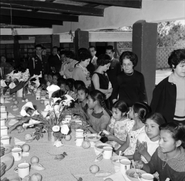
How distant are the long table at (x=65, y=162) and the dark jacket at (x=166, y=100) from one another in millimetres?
914

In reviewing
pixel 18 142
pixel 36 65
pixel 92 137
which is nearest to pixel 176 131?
pixel 92 137

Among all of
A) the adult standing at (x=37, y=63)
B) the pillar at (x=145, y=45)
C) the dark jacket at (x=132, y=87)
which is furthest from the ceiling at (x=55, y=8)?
the dark jacket at (x=132, y=87)

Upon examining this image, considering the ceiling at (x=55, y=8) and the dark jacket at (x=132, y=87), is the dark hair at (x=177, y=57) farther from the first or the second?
the ceiling at (x=55, y=8)

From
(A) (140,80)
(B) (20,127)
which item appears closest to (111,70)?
(A) (140,80)

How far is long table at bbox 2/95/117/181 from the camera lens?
1.62 metres

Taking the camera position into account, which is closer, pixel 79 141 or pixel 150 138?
pixel 79 141

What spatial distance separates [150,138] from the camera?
2277 millimetres

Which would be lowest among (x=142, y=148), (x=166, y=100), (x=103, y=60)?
(x=142, y=148)

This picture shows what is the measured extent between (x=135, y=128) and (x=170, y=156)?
640 millimetres

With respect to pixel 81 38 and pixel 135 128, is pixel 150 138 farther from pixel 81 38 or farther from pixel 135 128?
pixel 81 38

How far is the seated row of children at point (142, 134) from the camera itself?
74.0 inches

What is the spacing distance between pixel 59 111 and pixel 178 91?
3.97 feet

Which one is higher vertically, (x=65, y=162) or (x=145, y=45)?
(x=145, y=45)

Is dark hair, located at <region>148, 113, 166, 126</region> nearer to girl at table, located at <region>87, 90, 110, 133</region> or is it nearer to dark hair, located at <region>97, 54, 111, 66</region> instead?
girl at table, located at <region>87, 90, 110, 133</region>
